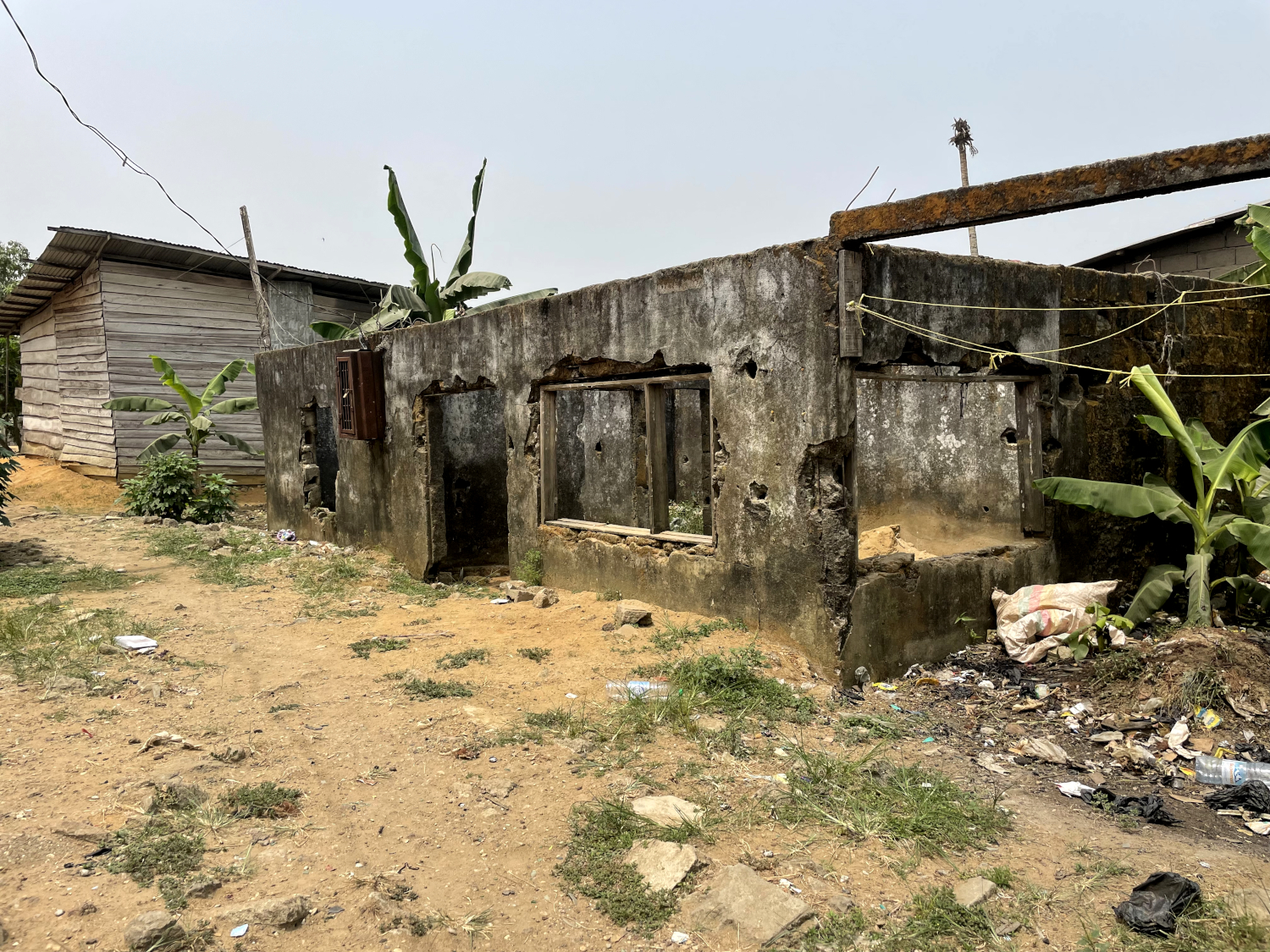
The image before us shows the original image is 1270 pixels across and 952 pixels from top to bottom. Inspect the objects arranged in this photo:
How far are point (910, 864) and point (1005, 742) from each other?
1.84 metres

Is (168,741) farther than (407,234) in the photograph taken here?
No

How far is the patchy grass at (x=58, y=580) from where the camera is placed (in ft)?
25.7

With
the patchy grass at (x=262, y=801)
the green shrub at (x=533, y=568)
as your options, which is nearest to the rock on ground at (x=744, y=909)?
the patchy grass at (x=262, y=801)

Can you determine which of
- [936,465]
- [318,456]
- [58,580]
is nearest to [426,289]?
[318,456]

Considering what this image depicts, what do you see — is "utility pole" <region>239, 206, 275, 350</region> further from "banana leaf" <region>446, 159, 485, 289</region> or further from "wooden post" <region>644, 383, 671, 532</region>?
"wooden post" <region>644, 383, 671, 532</region>

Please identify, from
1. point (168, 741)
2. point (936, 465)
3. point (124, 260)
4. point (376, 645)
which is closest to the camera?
point (168, 741)

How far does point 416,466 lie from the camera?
910 centimetres

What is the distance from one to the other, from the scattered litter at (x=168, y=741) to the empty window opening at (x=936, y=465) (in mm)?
5397

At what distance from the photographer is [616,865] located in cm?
322

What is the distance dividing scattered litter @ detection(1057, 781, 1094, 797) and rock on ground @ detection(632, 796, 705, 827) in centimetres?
189

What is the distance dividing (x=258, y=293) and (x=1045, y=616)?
1418 centimetres

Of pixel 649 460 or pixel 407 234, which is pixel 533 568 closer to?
pixel 649 460

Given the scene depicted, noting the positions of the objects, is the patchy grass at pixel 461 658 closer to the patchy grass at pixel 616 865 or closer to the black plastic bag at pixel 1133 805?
the patchy grass at pixel 616 865

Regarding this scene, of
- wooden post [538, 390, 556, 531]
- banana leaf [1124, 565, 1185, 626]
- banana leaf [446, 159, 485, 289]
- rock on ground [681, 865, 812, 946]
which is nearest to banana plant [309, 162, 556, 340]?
banana leaf [446, 159, 485, 289]
